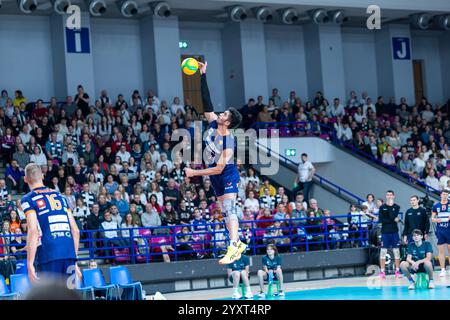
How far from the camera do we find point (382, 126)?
29.9 metres

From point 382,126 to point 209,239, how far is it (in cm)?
1081

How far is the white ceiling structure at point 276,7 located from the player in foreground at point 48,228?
18.1 meters

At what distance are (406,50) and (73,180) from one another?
18.3m

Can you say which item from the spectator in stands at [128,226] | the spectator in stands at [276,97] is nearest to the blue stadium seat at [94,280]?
the spectator in stands at [128,226]

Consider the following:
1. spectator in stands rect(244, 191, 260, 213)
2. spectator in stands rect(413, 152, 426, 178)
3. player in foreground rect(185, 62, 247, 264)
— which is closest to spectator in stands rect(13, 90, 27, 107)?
spectator in stands rect(244, 191, 260, 213)

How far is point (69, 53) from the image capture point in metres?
27.9

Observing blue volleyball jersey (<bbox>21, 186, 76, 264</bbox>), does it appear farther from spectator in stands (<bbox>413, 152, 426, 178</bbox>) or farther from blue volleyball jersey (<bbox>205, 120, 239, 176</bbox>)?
spectator in stands (<bbox>413, 152, 426, 178</bbox>)

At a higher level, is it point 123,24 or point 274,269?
point 123,24

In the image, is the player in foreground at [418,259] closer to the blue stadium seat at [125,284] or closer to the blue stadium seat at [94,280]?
the blue stadium seat at [125,284]

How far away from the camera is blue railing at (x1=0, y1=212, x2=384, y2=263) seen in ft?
64.9

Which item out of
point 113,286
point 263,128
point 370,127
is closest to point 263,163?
point 263,128

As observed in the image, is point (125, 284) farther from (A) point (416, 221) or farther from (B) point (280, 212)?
(A) point (416, 221)

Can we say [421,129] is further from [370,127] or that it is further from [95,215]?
[95,215]

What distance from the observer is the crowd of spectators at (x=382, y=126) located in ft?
90.3
